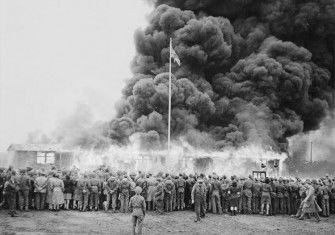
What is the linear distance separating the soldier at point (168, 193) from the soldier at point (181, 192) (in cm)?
44

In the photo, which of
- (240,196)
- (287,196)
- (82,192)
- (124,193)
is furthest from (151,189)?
(287,196)

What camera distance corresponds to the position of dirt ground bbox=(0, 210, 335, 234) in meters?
14.2

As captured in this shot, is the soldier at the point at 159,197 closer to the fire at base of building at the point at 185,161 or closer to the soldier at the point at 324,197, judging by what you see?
the soldier at the point at 324,197

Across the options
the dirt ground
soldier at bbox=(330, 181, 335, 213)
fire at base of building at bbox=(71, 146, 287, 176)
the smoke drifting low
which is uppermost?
the smoke drifting low

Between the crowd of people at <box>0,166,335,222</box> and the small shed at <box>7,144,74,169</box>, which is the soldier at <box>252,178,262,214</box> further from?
the small shed at <box>7,144,74,169</box>

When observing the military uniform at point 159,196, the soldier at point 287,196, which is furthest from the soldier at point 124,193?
the soldier at point 287,196

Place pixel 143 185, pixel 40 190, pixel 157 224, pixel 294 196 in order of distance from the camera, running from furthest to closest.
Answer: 1. pixel 294 196
2. pixel 143 185
3. pixel 40 190
4. pixel 157 224

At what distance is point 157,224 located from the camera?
51.7 feet

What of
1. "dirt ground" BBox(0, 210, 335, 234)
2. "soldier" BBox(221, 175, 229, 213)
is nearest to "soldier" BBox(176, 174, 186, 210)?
"dirt ground" BBox(0, 210, 335, 234)

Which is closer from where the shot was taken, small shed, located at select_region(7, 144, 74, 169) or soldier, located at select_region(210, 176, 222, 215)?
soldier, located at select_region(210, 176, 222, 215)

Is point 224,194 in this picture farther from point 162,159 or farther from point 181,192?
point 162,159

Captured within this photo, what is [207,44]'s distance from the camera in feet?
130

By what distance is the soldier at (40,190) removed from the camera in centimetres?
1736

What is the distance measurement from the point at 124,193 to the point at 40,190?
336 cm
